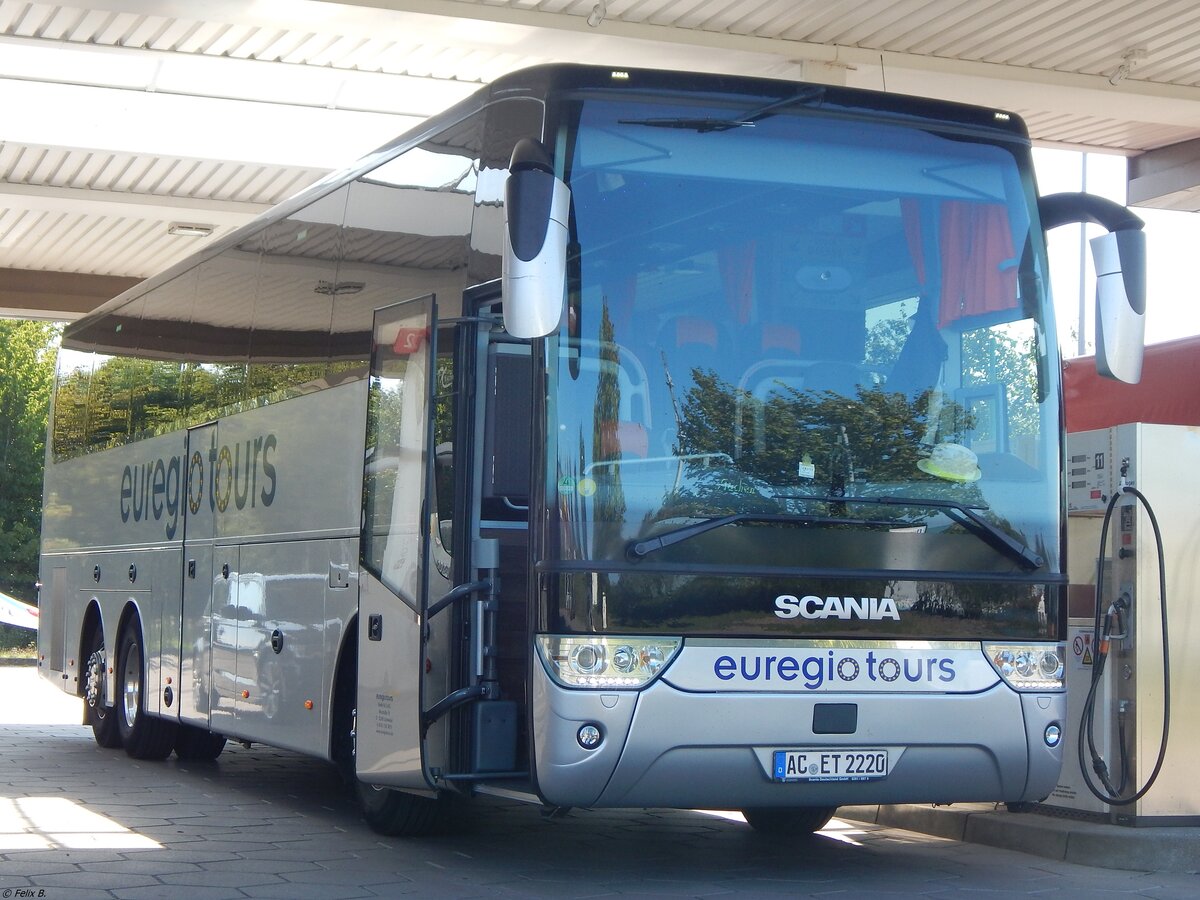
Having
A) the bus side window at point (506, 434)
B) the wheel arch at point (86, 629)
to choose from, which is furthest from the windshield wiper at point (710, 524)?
the wheel arch at point (86, 629)

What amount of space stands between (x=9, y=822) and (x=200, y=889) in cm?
257

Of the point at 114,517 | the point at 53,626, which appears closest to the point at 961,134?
the point at 114,517

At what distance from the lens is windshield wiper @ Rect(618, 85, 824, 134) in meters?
7.19

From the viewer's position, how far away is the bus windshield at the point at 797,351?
22.5 ft

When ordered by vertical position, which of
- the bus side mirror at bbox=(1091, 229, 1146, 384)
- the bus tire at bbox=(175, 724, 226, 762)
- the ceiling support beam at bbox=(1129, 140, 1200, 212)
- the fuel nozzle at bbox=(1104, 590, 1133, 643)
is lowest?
the bus tire at bbox=(175, 724, 226, 762)

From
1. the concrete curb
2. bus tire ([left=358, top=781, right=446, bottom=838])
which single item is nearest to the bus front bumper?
the concrete curb

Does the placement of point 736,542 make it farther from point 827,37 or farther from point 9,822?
point 827,37

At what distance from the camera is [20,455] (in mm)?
49125

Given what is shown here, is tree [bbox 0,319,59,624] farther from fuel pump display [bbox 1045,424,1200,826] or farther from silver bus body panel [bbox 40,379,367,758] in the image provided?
fuel pump display [bbox 1045,424,1200,826]

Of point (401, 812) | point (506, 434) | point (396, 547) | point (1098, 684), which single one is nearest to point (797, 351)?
point (506, 434)

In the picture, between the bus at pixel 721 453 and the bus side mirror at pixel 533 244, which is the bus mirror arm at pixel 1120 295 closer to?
the bus at pixel 721 453

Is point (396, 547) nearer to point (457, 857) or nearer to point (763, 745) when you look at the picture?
point (457, 857)

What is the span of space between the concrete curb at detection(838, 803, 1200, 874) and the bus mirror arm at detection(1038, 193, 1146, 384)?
244 cm

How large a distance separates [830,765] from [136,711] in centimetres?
787
